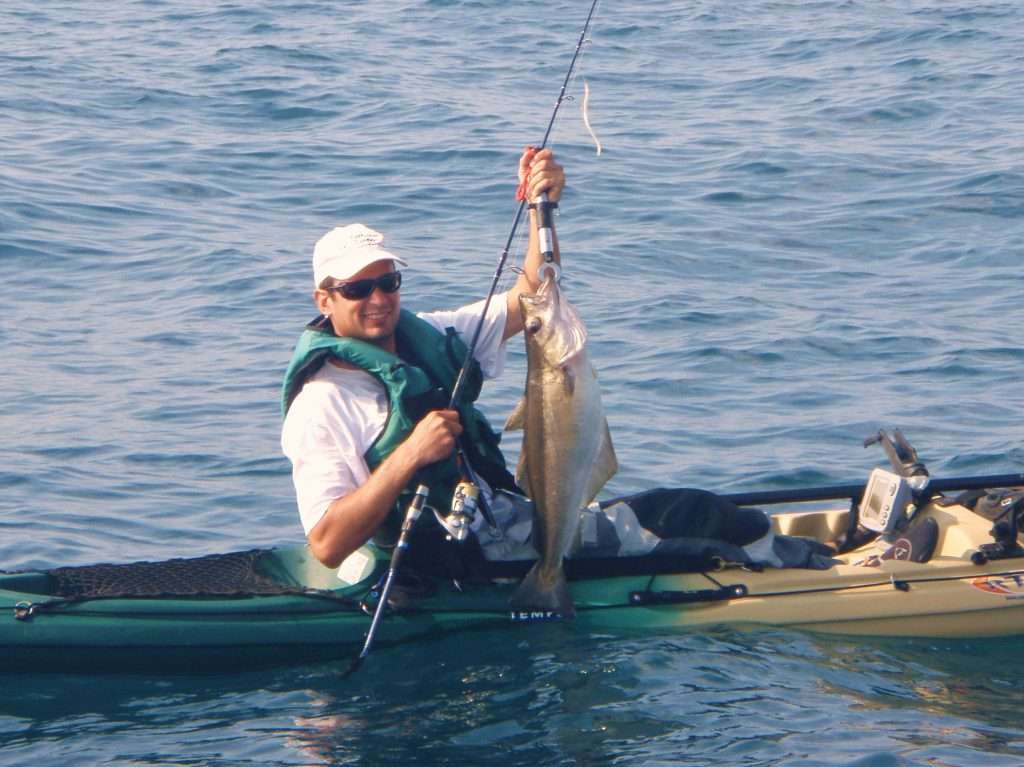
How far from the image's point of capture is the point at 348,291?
5.64 meters

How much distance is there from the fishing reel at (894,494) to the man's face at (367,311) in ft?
7.12

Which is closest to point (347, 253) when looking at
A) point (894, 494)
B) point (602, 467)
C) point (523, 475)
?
point (523, 475)

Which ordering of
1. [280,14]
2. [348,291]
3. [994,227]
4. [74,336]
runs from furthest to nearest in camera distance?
[280,14]
[994,227]
[74,336]
[348,291]

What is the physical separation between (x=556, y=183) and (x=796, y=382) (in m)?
4.71

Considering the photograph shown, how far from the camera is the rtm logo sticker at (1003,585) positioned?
6141mm

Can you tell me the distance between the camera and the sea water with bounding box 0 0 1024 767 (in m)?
5.70

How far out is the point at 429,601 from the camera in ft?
19.6

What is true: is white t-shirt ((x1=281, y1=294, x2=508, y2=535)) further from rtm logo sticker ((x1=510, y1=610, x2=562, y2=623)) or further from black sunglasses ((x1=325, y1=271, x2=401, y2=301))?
A: rtm logo sticker ((x1=510, y1=610, x2=562, y2=623))

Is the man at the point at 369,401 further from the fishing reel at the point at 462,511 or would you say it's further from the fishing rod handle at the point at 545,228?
the fishing reel at the point at 462,511

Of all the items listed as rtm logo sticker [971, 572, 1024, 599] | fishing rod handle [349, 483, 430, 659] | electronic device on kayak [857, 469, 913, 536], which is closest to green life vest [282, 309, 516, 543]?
fishing rod handle [349, 483, 430, 659]

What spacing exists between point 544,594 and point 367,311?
48.1 inches

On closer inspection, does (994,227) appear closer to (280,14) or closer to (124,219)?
(124,219)

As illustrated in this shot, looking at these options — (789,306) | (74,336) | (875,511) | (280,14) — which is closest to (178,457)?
(74,336)

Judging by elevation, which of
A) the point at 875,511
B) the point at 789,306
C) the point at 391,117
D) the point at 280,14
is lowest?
the point at 875,511
